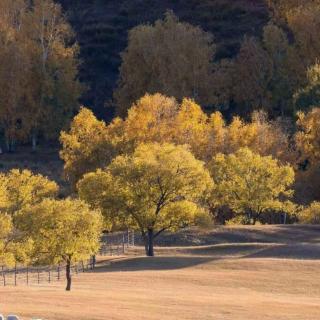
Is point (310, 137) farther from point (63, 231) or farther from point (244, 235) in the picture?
point (63, 231)

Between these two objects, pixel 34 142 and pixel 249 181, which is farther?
pixel 34 142

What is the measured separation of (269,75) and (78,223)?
61.8m

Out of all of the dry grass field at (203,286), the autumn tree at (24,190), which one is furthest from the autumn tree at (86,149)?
the dry grass field at (203,286)

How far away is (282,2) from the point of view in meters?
146

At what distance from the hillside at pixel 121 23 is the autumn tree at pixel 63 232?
7485cm

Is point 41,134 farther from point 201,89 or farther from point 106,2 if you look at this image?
point 106,2

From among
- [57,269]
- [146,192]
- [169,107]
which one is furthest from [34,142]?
[57,269]

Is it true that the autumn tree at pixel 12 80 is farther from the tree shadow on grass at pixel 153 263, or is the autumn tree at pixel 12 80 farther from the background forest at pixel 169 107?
the tree shadow on grass at pixel 153 263

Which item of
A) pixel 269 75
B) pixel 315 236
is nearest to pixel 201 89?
pixel 269 75

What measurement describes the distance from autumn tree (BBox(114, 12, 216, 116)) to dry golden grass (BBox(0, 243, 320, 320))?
41.5 m

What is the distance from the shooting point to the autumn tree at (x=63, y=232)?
223ft

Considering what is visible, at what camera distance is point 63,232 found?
68.4 m

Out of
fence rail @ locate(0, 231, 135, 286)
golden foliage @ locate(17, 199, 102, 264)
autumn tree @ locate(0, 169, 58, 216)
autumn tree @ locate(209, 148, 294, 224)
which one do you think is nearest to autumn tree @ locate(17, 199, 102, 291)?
golden foliage @ locate(17, 199, 102, 264)

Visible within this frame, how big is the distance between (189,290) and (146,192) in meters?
19.5
